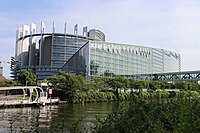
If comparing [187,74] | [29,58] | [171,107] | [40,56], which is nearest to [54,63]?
[40,56]

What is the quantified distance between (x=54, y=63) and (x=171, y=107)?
164m

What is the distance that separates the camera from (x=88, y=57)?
12375 centimetres

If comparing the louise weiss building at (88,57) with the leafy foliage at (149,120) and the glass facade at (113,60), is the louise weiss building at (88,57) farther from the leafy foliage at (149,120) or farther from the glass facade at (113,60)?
the leafy foliage at (149,120)

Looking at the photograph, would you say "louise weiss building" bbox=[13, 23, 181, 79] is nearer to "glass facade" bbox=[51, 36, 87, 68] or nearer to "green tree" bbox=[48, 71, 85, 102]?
"glass facade" bbox=[51, 36, 87, 68]

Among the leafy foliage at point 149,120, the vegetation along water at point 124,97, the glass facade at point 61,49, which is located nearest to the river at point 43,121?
the vegetation along water at point 124,97

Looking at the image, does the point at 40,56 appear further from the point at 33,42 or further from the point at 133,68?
the point at 133,68

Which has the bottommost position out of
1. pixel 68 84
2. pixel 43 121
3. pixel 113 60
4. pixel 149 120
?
pixel 43 121

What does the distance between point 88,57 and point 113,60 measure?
1421 cm

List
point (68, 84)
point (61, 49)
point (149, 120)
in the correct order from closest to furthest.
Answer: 1. point (149, 120)
2. point (68, 84)
3. point (61, 49)

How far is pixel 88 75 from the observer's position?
4855 inches

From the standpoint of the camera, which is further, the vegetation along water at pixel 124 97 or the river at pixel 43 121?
the vegetation along water at pixel 124 97

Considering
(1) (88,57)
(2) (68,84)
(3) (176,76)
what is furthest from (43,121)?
(3) (176,76)

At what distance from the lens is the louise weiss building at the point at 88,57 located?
127 meters

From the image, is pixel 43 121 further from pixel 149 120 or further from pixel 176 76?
pixel 176 76
